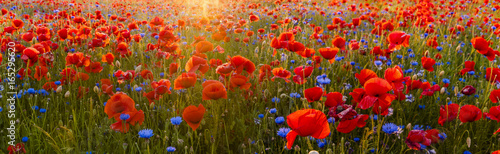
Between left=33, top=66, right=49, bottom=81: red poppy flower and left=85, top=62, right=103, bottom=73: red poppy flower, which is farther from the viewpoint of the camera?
left=85, top=62, right=103, bottom=73: red poppy flower

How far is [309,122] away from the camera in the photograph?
0.97 metres

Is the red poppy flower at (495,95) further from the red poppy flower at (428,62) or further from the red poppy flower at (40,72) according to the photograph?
the red poppy flower at (40,72)

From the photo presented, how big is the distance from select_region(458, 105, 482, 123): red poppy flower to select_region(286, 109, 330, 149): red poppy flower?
78cm

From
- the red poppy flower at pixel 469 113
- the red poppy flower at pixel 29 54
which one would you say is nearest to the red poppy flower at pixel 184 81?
the red poppy flower at pixel 29 54

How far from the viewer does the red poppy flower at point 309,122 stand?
0.97 m

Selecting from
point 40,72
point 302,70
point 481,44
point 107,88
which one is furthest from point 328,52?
point 40,72

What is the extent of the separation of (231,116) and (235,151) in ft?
0.82

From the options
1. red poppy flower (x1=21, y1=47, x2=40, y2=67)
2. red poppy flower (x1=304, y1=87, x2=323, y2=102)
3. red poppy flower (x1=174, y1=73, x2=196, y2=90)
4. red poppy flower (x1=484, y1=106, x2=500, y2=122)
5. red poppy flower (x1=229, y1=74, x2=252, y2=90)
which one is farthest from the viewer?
red poppy flower (x1=21, y1=47, x2=40, y2=67)

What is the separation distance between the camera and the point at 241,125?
5.69 feet

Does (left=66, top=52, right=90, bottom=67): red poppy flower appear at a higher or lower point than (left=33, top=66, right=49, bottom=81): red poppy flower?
higher

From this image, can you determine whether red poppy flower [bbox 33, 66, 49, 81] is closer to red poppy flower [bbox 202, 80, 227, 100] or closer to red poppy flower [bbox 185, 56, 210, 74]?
red poppy flower [bbox 185, 56, 210, 74]

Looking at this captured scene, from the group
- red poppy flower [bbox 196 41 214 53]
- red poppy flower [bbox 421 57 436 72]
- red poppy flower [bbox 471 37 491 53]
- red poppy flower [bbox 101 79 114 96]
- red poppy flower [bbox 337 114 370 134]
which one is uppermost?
red poppy flower [bbox 471 37 491 53]

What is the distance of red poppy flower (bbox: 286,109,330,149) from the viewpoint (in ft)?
3.19

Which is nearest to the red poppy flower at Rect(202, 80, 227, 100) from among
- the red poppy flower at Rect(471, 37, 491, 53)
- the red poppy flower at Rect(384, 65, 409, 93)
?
the red poppy flower at Rect(384, 65, 409, 93)
